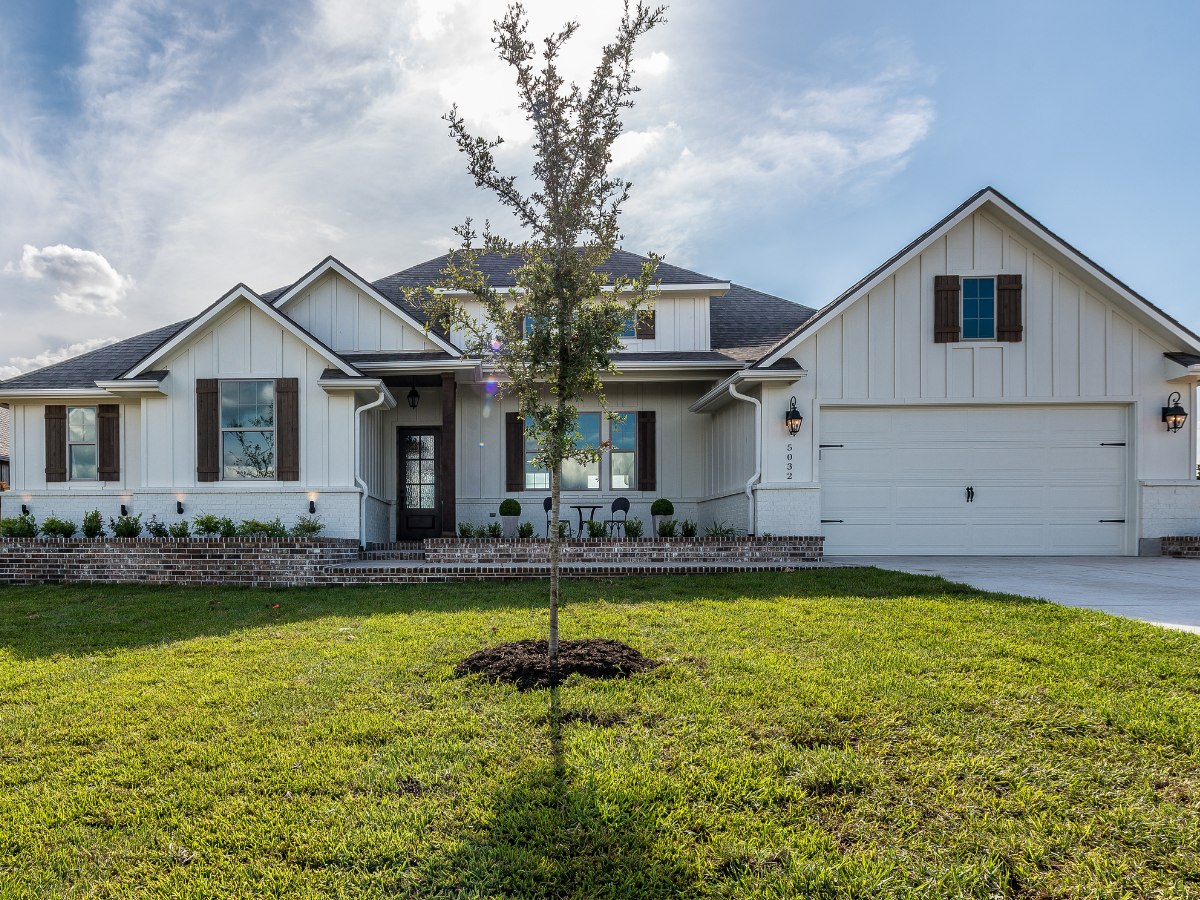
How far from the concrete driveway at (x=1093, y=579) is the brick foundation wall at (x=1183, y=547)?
0.33 meters

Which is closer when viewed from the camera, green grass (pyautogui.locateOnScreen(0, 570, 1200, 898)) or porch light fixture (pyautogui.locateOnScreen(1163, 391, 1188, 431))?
green grass (pyautogui.locateOnScreen(0, 570, 1200, 898))

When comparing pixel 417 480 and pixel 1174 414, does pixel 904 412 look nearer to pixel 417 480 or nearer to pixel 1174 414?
pixel 1174 414

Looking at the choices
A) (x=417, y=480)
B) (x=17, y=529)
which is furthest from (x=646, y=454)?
(x=17, y=529)

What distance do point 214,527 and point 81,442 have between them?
3795 millimetres

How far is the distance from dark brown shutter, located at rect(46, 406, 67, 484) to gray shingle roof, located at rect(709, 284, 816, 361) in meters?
11.8

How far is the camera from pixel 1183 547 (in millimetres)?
9836

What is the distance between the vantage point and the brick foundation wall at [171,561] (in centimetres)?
877

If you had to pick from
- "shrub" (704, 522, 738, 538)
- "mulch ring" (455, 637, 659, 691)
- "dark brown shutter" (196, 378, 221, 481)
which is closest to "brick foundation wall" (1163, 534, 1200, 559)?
"shrub" (704, 522, 738, 538)

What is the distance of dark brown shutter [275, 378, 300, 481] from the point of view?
1027 cm

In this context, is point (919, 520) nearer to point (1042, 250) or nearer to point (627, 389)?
point (1042, 250)

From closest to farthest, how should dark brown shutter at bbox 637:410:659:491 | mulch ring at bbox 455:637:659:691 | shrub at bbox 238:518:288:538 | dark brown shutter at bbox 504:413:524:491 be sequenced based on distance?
mulch ring at bbox 455:637:659:691
shrub at bbox 238:518:288:538
dark brown shutter at bbox 504:413:524:491
dark brown shutter at bbox 637:410:659:491

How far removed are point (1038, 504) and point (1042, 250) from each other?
4014 millimetres

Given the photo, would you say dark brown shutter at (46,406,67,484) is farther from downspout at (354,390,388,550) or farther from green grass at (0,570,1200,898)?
green grass at (0,570,1200,898)

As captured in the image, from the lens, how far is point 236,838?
233cm
